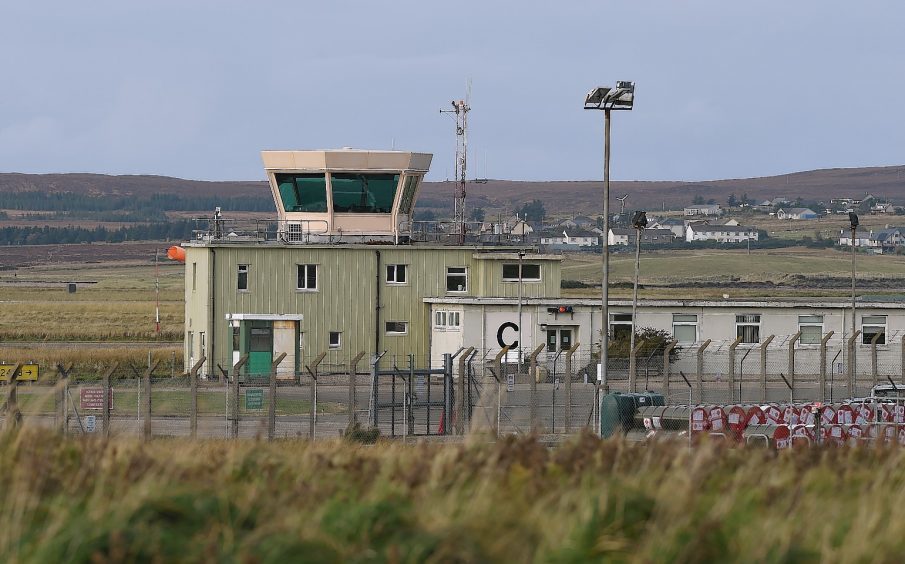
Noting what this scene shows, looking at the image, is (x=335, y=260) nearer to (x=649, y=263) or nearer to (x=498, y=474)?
(x=498, y=474)

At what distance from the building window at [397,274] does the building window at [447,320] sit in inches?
63.7

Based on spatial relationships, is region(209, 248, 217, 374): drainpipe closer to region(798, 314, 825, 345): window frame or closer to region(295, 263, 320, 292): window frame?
region(295, 263, 320, 292): window frame

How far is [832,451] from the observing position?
43.9 feet

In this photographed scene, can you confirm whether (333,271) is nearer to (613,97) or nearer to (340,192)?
(340,192)

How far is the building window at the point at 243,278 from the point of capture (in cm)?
4635

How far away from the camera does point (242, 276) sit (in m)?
46.4

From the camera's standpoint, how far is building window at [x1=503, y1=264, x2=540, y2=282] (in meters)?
48.6

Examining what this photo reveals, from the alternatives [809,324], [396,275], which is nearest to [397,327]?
[396,275]

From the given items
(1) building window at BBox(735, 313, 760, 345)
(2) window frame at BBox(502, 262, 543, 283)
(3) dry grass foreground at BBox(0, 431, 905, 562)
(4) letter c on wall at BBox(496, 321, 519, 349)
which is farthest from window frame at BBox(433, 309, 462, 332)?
(3) dry grass foreground at BBox(0, 431, 905, 562)

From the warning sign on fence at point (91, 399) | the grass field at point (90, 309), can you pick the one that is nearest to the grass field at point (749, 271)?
the grass field at point (90, 309)

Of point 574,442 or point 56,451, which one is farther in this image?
point 574,442

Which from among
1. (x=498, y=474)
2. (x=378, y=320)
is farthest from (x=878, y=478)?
(x=378, y=320)

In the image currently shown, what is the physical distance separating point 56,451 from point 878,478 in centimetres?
614

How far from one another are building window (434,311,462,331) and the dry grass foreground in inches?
1312
